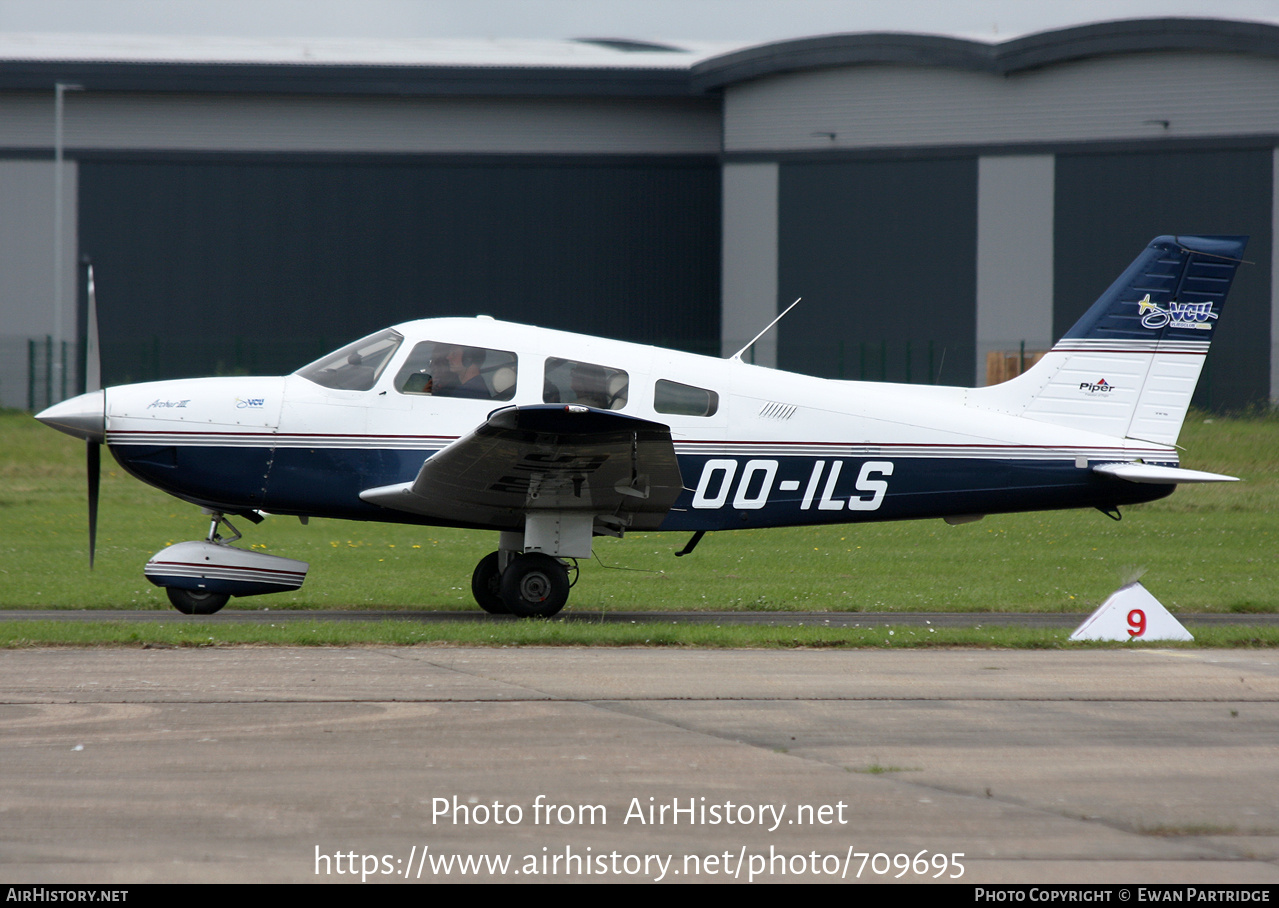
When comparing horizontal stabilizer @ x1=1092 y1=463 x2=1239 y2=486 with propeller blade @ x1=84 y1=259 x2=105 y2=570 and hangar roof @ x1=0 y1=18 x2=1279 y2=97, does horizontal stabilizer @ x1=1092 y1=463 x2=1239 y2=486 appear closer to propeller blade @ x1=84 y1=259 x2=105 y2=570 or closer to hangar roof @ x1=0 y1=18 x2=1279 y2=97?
propeller blade @ x1=84 y1=259 x2=105 y2=570

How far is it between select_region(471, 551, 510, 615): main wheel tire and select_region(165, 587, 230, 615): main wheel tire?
6.65ft

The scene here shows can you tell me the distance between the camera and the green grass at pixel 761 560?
12102 millimetres

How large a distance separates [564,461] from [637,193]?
85.8 feet

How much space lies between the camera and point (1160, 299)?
11.4 m

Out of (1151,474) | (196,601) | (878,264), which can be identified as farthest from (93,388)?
(878,264)

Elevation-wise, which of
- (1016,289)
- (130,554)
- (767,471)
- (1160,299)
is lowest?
(130,554)

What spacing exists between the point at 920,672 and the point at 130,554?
996cm

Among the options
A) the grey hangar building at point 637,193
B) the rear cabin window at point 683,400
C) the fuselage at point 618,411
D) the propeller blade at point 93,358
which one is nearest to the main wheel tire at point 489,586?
the fuselage at point 618,411

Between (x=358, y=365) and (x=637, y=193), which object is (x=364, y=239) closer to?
(x=637, y=193)

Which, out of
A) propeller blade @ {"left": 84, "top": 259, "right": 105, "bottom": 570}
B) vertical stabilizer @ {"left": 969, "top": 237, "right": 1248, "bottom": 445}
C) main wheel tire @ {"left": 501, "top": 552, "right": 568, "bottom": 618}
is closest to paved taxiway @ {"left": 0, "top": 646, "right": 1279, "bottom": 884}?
main wheel tire @ {"left": 501, "top": 552, "right": 568, "bottom": 618}

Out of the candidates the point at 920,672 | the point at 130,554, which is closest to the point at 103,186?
the point at 130,554

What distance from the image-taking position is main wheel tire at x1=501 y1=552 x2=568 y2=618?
1044cm
